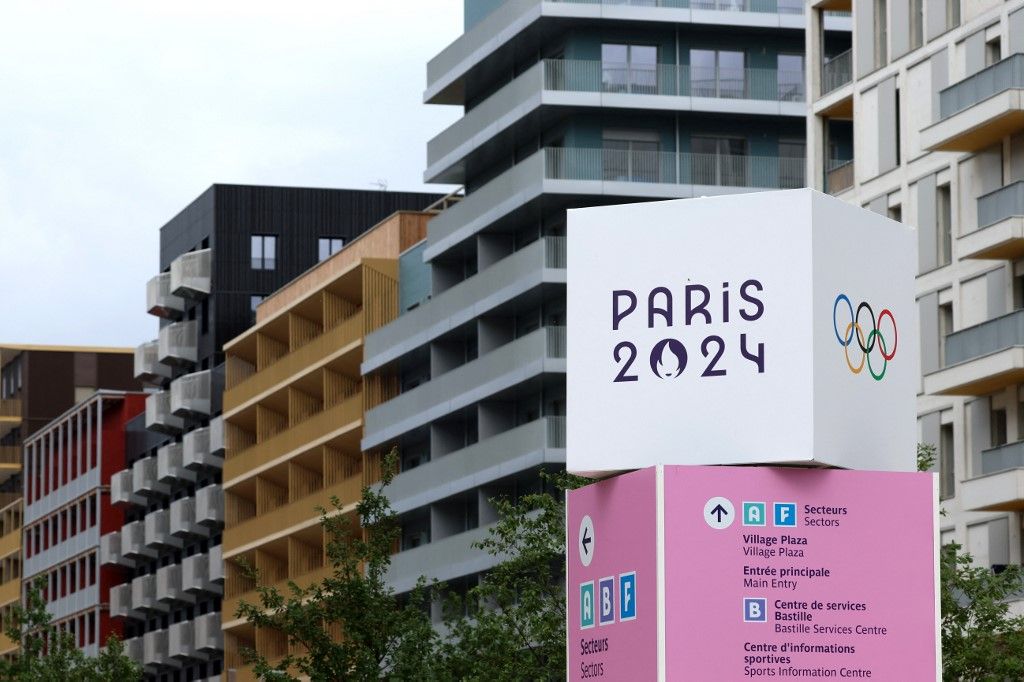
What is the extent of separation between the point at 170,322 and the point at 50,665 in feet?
168

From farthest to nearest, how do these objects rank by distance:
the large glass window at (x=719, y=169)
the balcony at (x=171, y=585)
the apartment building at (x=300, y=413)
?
1. the balcony at (x=171, y=585)
2. the apartment building at (x=300, y=413)
3. the large glass window at (x=719, y=169)

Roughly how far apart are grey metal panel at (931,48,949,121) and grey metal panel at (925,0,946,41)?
0.59 metres

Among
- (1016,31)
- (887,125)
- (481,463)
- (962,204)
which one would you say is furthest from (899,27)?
(481,463)

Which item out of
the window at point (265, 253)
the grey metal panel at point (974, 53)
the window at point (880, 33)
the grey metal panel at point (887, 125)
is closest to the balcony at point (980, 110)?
the grey metal panel at point (974, 53)

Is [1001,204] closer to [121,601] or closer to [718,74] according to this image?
[718,74]

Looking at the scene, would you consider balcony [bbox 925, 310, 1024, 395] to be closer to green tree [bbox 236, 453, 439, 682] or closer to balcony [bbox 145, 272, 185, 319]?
green tree [bbox 236, 453, 439, 682]

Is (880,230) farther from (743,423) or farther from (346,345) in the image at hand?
(346,345)

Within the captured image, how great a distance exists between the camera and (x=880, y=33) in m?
70.3

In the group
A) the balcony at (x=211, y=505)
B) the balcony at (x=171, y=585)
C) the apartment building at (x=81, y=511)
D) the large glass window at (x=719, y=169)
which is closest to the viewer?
the large glass window at (x=719, y=169)

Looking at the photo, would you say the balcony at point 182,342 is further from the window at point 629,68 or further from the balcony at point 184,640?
the window at point 629,68

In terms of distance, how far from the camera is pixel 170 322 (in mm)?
130125

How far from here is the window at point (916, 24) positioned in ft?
223

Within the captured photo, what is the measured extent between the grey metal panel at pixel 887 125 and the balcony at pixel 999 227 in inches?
229

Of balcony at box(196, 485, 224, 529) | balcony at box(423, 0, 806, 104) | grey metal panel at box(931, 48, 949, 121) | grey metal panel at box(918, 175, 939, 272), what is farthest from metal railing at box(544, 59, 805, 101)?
balcony at box(196, 485, 224, 529)
